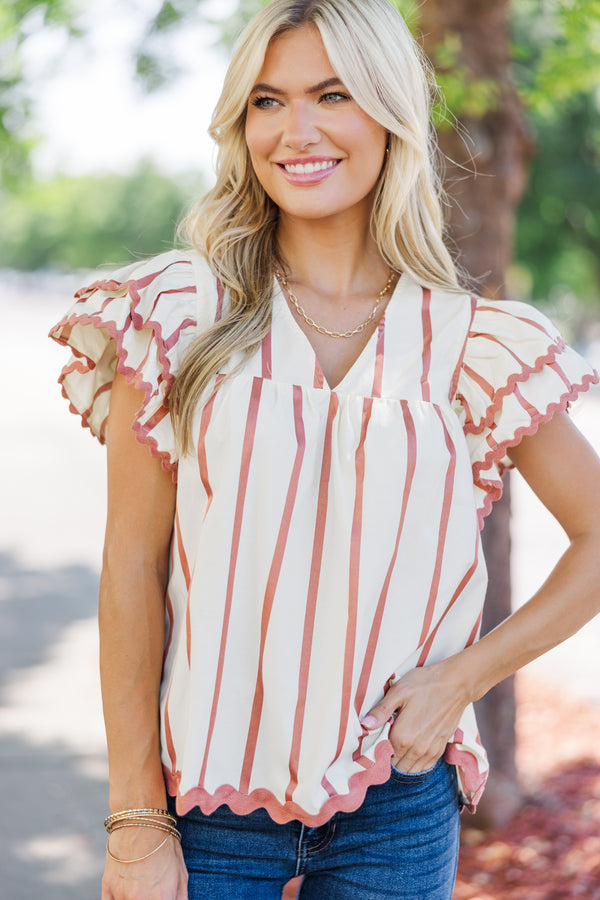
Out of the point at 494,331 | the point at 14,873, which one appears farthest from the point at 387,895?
the point at 14,873

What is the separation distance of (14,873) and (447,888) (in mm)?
2298

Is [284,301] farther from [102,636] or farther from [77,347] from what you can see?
[102,636]

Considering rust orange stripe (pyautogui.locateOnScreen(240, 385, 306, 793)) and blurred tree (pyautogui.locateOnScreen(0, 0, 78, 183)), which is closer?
rust orange stripe (pyautogui.locateOnScreen(240, 385, 306, 793))

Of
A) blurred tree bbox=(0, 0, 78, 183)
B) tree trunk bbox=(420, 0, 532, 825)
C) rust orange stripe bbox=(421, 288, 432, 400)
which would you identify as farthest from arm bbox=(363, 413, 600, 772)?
blurred tree bbox=(0, 0, 78, 183)

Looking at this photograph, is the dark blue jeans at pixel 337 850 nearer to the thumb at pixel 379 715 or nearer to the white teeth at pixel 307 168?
the thumb at pixel 379 715

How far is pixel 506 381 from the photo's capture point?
190 cm

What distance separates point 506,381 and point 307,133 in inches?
23.6

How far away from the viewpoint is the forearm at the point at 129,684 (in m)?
1.78

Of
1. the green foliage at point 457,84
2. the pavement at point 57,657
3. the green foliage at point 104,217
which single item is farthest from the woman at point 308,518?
the green foliage at point 104,217

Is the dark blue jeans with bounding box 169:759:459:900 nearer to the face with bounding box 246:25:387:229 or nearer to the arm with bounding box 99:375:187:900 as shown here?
the arm with bounding box 99:375:187:900

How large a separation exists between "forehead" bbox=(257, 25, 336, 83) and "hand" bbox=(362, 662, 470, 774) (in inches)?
44.6

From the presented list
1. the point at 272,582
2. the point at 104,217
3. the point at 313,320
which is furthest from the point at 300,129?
the point at 104,217

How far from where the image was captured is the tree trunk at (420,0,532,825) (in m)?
3.73

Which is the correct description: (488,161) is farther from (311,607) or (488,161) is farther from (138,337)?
(311,607)
